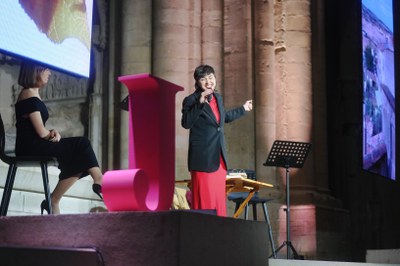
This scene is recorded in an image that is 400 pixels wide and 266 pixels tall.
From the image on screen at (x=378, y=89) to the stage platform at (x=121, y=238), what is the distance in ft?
31.5

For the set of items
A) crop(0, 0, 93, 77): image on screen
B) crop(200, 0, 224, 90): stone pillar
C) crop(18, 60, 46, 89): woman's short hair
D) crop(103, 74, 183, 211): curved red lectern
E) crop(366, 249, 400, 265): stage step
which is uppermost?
crop(200, 0, 224, 90): stone pillar

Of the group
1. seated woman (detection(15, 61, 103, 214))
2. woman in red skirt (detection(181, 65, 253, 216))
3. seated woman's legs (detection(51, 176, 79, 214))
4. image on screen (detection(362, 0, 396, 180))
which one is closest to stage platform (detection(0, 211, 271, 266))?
seated woman (detection(15, 61, 103, 214))

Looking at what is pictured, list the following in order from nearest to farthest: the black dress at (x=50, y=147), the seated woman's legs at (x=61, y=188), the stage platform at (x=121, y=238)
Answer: the stage platform at (x=121, y=238) → the black dress at (x=50, y=147) → the seated woman's legs at (x=61, y=188)

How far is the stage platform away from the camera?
2.48m

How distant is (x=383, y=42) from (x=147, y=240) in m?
11.9

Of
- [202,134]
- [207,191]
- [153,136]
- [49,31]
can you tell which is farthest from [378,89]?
[153,136]

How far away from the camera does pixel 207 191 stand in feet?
Answer: 17.9

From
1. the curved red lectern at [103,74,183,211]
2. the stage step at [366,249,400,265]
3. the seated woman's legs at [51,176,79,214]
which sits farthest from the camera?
the stage step at [366,249,400,265]

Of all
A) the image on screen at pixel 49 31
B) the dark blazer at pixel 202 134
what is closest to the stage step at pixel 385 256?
the dark blazer at pixel 202 134

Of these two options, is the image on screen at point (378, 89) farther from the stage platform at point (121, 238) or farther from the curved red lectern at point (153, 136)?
the stage platform at point (121, 238)

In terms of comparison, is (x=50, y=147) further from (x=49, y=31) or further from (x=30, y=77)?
(x=49, y=31)

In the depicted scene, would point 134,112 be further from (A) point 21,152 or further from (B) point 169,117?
(A) point 21,152

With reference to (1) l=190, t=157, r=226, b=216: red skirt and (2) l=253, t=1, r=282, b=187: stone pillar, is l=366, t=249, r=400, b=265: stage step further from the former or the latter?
(2) l=253, t=1, r=282, b=187: stone pillar

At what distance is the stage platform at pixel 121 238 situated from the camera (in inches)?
97.8
